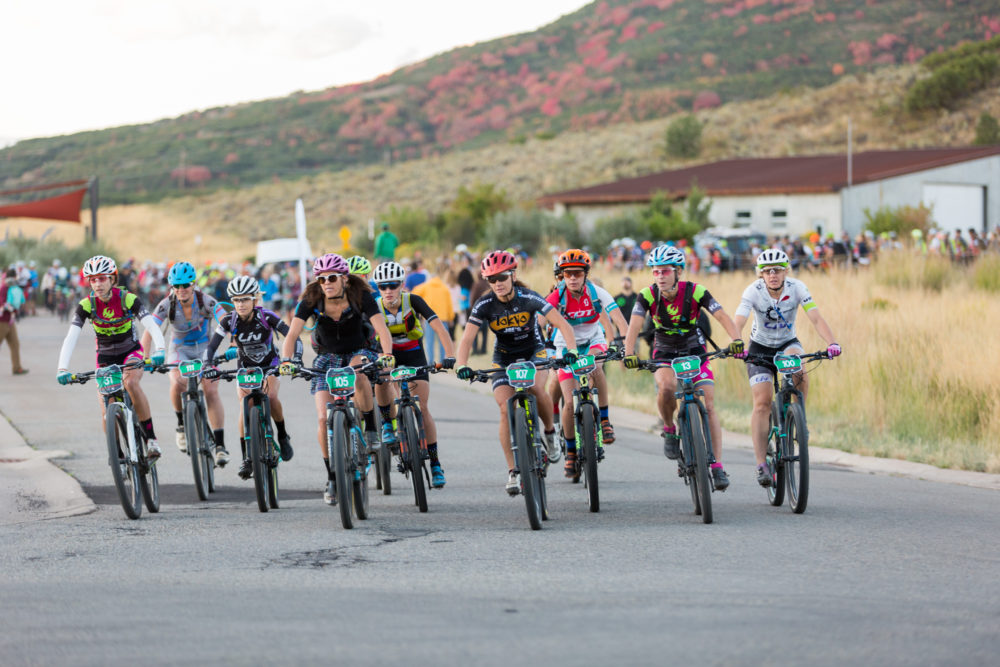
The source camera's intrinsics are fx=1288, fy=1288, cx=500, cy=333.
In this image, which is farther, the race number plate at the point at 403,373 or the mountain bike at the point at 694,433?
the race number plate at the point at 403,373

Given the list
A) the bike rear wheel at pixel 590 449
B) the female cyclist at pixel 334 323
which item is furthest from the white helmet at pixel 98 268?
the bike rear wheel at pixel 590 449

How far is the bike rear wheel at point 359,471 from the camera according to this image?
952cm

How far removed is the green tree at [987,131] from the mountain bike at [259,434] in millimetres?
71754

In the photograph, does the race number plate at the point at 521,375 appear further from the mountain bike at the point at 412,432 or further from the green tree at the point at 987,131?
the green tree at the point at 987,131

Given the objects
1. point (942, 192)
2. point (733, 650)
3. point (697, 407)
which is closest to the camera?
point (733, 650)

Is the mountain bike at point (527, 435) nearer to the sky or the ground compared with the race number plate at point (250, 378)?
nearer to the ground

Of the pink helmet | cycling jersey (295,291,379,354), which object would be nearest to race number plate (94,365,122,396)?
cycling jersey (295,291,379,354)

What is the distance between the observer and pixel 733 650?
568cm

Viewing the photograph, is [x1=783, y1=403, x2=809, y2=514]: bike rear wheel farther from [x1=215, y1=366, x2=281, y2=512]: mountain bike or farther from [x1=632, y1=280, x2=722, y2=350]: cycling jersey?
[x1=215, y1=366, x2=281, y2=512]: mountain bike

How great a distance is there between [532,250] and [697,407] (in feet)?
135

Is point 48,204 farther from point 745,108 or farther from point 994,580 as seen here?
point 994,580

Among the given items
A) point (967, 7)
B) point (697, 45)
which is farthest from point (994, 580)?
point (967, 7)

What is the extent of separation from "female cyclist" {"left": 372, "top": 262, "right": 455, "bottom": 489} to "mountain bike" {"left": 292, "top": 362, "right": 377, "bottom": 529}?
0.84 metres

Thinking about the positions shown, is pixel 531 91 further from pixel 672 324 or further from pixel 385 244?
pixel 672 324
